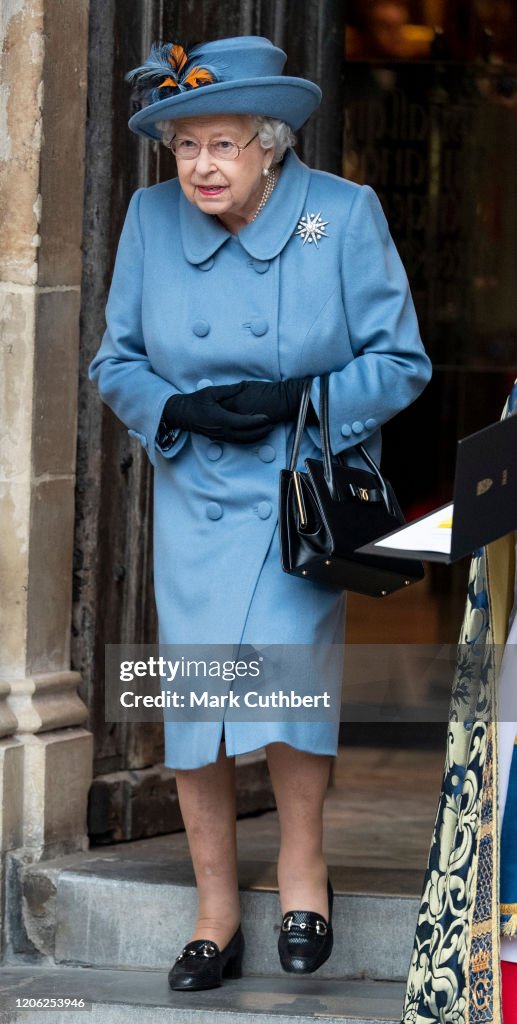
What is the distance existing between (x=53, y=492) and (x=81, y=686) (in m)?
0.54

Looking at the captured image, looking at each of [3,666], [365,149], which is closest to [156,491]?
[3,666]

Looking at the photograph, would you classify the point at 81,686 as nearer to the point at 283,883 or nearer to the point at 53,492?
the point at 53,492

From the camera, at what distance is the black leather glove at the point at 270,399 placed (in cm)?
372

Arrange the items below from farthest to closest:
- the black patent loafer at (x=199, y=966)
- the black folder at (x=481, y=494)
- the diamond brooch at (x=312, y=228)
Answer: the black patent loafer at (x=199, y=966), the diamond brooch at (x=312, y=228), the black folder at (x=481, y=494)

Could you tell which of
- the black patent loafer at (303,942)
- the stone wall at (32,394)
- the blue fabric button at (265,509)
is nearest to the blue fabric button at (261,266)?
the blue fabric button at (265,509)

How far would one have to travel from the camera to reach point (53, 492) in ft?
15.2

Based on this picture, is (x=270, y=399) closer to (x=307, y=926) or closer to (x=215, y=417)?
(x=215, y=417)

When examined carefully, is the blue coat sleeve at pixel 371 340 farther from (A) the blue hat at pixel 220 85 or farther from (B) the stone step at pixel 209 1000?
(B) the stone step at pixel 209 1000

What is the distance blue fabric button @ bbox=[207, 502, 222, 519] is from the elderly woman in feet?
0.06

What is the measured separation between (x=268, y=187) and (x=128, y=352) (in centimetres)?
47

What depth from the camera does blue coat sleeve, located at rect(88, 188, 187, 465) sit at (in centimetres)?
387

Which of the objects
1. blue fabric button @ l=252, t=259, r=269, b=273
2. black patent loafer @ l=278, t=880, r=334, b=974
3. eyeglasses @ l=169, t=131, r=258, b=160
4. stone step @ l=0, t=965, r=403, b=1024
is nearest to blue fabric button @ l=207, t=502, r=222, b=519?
blue fabric button @ l=252, t=259, r=269, b=273

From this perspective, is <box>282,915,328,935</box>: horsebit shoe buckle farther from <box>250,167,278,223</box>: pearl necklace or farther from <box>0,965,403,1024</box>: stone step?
<box>250,167,278,223</box>: pearl necklace

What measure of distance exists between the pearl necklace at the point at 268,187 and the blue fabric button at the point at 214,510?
61 centimetres
